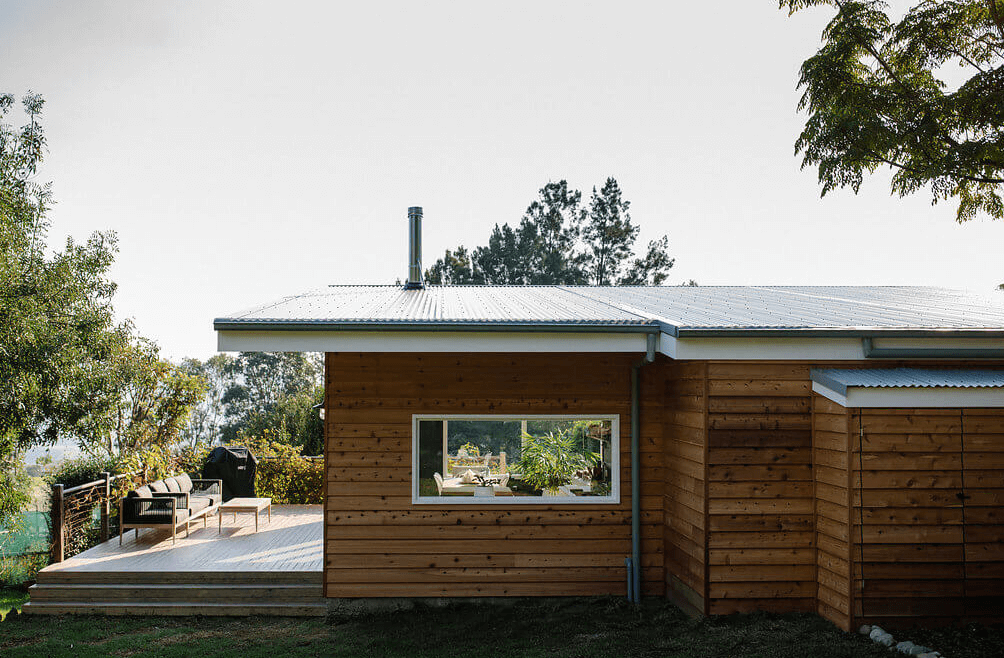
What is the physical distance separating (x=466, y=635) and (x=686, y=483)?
7.62 ft

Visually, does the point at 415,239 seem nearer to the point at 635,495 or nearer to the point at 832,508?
the point at 635,495

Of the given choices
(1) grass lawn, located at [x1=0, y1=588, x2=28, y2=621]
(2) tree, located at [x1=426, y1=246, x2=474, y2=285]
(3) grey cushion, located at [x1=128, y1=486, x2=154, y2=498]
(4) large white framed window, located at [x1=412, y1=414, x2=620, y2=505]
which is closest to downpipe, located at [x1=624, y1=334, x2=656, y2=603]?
(4) large white framed window, located at [x1=412, y1=414, x2=620, y2=505]

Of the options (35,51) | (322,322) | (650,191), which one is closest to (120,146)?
(35,51)

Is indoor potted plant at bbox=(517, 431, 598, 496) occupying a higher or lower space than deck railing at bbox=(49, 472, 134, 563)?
higher

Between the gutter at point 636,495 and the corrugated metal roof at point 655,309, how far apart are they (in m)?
0.79

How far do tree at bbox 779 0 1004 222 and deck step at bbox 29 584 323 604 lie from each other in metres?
8.27

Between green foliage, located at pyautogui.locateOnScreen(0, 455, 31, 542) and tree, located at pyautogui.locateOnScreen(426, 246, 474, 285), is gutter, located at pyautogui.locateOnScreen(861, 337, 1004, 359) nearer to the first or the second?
green foliage, located at pyautogui.locateOnScreen(0, 455, 31, 542)

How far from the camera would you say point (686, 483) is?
6066 mm

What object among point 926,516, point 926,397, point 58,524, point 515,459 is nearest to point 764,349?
point 926,397

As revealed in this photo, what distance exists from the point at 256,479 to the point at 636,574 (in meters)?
7.24

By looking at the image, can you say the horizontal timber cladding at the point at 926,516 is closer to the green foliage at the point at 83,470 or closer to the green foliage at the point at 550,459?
the green foliage at the point at 550,459

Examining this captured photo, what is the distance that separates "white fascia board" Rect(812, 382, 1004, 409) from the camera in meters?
4.93

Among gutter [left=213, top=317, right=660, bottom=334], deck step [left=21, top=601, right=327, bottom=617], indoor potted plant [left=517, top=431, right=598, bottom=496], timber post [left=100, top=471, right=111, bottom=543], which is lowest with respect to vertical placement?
deck step [left=21, top=601, right=327, bottom=617]

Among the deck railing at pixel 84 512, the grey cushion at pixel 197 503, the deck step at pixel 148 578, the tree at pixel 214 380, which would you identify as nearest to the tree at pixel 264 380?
the tree at pixel 214 380
